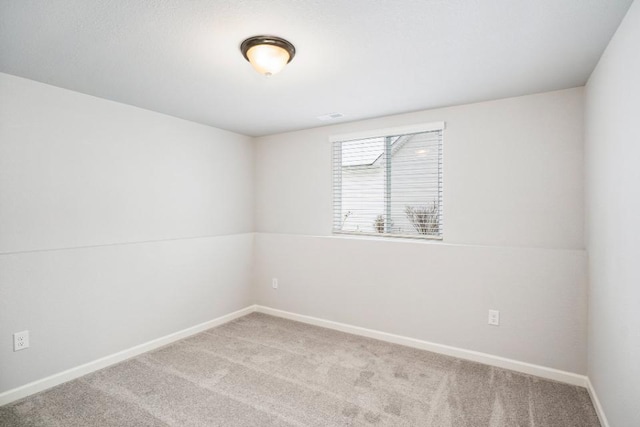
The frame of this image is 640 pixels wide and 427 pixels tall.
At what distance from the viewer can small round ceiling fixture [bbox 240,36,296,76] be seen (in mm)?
1867

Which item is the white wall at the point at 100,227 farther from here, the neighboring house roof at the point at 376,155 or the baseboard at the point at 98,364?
the neighboring house roof at the point at 376,155

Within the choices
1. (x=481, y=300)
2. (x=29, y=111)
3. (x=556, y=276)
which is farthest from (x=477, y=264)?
(x=29, y=111)

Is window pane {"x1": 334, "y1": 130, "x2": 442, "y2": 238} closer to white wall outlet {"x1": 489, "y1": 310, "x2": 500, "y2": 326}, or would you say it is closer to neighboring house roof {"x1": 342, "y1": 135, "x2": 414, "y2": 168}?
neighboring house roof {"x1": 342, "y1": 135, "x2": 414, "y2": 168}

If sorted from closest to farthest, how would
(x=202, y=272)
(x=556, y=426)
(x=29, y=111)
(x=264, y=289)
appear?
(x=556, y=426) < (x=29, y=111) < (x=202, y=272) < (x=264, y=289)

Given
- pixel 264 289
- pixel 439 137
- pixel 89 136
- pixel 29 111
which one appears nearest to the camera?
pixel 29 111

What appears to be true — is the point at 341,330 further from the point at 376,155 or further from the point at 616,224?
the point at 616,224

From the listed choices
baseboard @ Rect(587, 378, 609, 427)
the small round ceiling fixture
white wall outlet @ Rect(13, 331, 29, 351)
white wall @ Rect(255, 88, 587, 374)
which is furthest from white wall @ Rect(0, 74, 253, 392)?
baseboard @ Rect(587, 378, 609, 427)

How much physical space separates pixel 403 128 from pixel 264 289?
Result: 8.75ft

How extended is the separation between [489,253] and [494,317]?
56 centimetres

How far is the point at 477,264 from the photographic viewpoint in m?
2.91

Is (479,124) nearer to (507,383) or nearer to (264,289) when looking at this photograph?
(507,383)

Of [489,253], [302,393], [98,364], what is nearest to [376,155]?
[489,253]

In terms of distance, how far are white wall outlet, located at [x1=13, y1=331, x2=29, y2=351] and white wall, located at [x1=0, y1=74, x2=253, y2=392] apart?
1.6 inches

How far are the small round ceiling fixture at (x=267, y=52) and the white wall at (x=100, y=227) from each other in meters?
1.79
